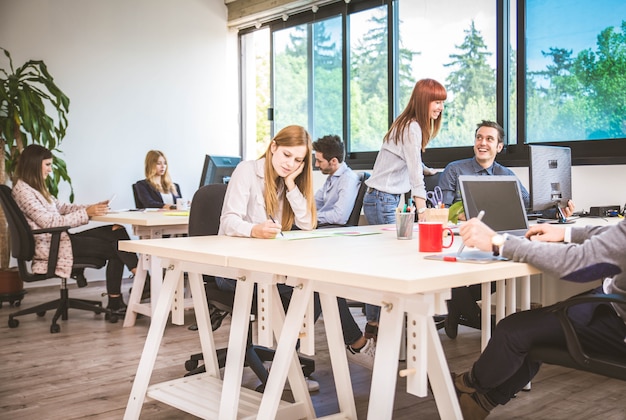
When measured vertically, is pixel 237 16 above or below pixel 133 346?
above

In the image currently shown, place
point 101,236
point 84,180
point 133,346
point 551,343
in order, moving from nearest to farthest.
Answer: point 551,343 → point 133,346 → point 101,236 → point 84,180

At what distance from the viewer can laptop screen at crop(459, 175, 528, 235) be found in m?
→ 2.20

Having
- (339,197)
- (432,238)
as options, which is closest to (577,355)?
(432,238)

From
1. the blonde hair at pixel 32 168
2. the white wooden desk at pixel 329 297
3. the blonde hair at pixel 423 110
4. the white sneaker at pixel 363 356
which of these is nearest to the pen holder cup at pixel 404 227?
the white wooden desk at pixel 329 297

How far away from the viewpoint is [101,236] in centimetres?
491

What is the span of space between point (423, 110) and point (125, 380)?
2.12 meters

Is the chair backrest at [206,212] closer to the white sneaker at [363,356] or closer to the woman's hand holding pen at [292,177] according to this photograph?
the woman's hand holding pen at [292,177]

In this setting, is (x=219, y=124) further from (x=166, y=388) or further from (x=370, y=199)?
(x=166, y=388)

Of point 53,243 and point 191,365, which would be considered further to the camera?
point 53,243

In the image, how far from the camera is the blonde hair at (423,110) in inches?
144

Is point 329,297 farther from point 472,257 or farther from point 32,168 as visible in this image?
point 32,168

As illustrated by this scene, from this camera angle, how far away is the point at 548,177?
325 centimetres

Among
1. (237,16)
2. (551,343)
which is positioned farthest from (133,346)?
(237,16)

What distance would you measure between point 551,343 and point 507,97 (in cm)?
334
